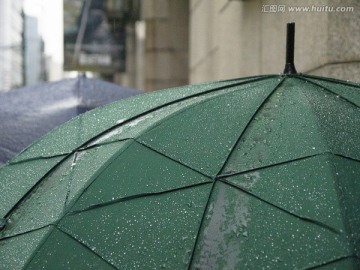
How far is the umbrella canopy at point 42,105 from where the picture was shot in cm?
442

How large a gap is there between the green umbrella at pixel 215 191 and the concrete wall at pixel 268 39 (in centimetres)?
189

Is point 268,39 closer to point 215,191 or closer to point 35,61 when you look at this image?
point 215,191

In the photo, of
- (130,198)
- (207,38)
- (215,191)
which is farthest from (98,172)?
(207,38)

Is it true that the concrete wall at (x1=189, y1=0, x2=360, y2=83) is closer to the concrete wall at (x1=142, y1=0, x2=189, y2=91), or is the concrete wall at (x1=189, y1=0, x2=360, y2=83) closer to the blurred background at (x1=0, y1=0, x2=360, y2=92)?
the blurred background at (x1=0, y1=0, x2=360, y2=92)

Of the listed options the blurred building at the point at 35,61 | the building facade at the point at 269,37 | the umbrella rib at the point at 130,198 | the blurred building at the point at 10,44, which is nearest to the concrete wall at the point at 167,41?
the building facade at the point at 269,37

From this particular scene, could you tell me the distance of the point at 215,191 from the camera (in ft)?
6.81

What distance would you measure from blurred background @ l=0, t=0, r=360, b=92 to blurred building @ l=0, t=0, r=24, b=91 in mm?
42296

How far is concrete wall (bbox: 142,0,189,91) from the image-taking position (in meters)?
14.5

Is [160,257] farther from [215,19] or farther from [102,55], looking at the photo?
[102,55]

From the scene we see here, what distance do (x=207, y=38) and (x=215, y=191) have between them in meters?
7.02

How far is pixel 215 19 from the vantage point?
8.25m

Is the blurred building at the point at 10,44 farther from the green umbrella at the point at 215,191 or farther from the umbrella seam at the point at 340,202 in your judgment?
the umbrella seam at the point at 340,202

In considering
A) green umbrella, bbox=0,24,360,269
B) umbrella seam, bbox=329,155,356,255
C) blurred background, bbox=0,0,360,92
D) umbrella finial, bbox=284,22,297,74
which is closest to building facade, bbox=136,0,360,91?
blurred background, bbox=0,0,360,92

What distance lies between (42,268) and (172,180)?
471 mm
